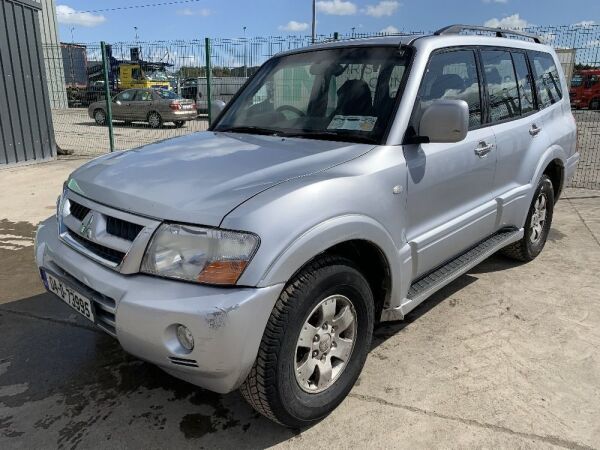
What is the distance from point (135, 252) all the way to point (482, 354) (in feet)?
7.22

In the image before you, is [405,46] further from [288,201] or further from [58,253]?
[58,253]

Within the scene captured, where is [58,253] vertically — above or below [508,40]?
below

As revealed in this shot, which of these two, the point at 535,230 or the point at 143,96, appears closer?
the point at 535,230

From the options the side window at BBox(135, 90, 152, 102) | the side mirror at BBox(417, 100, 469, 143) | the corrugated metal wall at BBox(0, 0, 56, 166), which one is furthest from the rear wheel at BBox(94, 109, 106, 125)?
the side mirror at BBox(417, 100, 469, 143)

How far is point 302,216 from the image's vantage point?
6.96ft

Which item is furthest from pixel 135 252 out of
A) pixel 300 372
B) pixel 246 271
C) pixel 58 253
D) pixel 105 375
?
pixel 105 375

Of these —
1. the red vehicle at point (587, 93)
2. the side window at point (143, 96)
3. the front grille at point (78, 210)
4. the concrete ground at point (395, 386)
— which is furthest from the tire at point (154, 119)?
the red vehicle at point (587, 93)

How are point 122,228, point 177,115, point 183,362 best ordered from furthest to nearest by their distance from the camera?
point 177,115 < point 122,228 < point 183,362

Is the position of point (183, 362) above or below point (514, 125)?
below

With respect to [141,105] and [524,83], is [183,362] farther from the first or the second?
[141,105]

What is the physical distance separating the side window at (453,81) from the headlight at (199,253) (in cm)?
154

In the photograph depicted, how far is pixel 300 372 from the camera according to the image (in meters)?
2.35

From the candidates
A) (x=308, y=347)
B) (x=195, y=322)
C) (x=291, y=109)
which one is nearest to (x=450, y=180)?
(x=291, y=109)

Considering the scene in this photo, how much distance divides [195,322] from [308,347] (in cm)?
64
